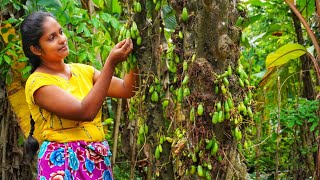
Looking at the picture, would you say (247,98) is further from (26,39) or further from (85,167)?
(26,39)

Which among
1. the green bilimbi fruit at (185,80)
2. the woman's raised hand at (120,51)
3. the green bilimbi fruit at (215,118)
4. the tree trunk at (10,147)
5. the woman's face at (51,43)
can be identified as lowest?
the tree trunk at (10,147)

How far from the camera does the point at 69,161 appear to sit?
2131mm

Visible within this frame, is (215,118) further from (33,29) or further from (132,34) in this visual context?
(33,29)

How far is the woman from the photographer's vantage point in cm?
207

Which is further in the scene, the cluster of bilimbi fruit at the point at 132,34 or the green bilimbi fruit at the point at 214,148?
the cluster of bilimbi fruit at the point at 132,34

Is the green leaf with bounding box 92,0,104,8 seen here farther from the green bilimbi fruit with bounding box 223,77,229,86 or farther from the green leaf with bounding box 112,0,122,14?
the green bilimbi fruit with bounding box 223,77,229,86

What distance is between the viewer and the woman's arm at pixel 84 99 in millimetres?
2037

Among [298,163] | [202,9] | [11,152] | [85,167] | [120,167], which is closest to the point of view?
[202,9]

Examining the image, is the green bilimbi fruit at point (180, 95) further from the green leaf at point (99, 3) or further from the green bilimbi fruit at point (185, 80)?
the green leaf at point (99, 3)

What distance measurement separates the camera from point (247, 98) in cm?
198

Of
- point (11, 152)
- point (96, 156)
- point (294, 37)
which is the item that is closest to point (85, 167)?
point (96, 156)

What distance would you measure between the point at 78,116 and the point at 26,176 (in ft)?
6.35

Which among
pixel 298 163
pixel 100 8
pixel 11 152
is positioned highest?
pixel 100 8

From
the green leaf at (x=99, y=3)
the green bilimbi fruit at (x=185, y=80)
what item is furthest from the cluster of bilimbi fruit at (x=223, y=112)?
the green leaf at (x=99, y=3)
